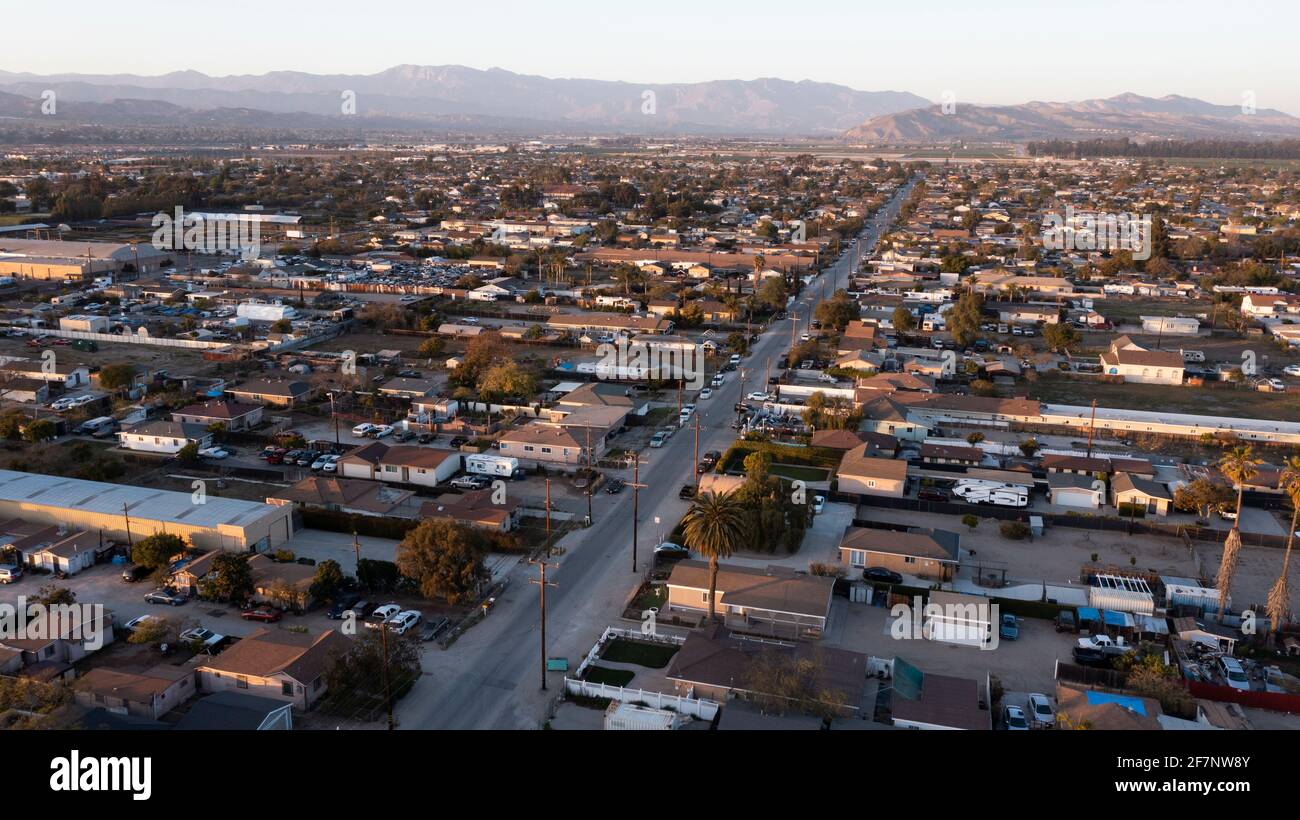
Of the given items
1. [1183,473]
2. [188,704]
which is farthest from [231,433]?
[1183,473]

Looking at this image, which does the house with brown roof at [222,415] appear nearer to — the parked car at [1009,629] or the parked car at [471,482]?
the parked car at [471,482]

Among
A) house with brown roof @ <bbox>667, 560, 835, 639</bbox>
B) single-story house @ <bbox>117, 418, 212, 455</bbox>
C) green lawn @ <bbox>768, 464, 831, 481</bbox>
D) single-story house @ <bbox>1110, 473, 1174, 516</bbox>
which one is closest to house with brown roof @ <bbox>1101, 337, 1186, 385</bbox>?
single-story house @ <bbox>1110, 473, 1174, 516</bbox>

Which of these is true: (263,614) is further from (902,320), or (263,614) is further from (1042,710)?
(902,320)

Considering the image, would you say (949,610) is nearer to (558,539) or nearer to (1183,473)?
(558,539)

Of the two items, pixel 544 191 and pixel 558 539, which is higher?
pixel 544 191

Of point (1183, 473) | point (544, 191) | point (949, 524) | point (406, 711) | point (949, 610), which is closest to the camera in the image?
point (406, 711)

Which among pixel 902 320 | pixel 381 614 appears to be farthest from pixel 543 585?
A: pixel 902 320
